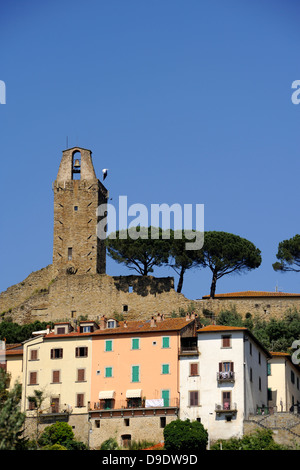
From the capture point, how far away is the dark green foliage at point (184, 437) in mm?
67750

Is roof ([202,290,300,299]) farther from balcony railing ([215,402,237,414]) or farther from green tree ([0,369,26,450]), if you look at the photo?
green tree ([0,369,26,450])

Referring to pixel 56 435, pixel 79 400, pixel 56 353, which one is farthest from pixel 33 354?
pixel 56 435

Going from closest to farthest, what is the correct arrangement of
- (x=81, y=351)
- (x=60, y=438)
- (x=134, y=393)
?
(x=60, y=438)
(x=134, y=393)
(x=81, y=351)

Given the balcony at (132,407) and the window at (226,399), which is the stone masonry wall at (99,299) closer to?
the balcony at (132,407)

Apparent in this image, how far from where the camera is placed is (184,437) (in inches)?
2694

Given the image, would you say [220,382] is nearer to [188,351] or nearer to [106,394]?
[188,351]

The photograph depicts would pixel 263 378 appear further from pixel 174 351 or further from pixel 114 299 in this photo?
pixel 114 299

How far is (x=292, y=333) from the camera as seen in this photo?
92.6m

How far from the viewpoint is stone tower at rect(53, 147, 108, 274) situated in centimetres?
11075

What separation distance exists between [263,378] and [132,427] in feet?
36.3

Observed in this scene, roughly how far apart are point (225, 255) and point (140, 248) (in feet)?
25.6

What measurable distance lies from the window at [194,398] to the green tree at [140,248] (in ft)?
106
